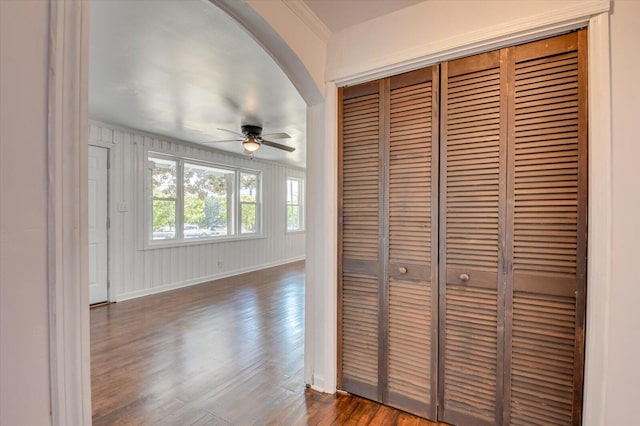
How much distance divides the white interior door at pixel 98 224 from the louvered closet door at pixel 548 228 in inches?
185

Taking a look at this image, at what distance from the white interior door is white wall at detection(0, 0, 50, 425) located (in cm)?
397

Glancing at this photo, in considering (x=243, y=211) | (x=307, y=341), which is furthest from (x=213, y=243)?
(x=307, y=341)

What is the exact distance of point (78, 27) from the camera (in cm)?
85

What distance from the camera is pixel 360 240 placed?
6.70 feet

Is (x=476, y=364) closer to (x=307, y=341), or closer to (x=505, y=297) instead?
(x=505, y=297)

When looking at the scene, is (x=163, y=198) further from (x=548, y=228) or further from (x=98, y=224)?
(x=548, y=228)

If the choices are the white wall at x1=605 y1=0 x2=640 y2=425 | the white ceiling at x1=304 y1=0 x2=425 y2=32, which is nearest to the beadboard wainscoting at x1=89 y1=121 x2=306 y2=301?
the white ceiling at x1=304 y1=0 x2=425 y2=32

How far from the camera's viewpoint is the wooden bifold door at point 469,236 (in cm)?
147

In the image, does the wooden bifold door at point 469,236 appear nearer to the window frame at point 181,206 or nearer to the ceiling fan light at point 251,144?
the ceiling fan light at point 251,144

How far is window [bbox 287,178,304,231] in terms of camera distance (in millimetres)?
7691

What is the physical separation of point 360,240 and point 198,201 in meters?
4.18

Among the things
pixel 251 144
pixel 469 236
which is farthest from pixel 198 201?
pixel 469 236

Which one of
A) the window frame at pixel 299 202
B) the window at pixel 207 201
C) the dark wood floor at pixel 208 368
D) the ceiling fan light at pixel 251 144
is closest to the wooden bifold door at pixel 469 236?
the dark wood floor at pixel 208 368

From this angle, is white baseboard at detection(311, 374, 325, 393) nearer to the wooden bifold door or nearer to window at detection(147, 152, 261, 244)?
the wooden bifold door
